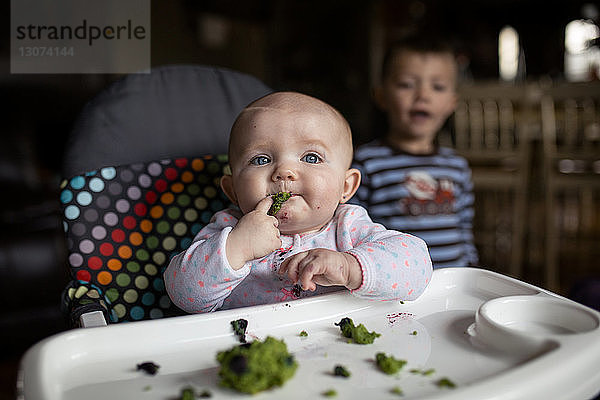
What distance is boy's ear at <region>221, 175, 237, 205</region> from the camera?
1.07 metres

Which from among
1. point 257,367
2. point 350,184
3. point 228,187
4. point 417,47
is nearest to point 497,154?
point 417,47

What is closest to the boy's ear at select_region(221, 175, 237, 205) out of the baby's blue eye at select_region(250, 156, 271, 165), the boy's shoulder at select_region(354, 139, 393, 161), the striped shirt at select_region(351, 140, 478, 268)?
the baby's blue eye at select_region(250, 156, 271, 165)

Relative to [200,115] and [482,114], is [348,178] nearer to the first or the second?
[200,115]

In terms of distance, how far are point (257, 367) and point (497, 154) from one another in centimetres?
297

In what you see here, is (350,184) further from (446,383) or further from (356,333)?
(446,383)

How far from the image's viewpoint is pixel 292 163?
0.93 metres

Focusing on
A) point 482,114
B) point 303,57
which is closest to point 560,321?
point 482,114

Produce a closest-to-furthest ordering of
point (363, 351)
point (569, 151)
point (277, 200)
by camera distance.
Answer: point (363, 351) → point (277, 200) → point (569, 151)

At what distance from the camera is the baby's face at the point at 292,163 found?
3.03ft

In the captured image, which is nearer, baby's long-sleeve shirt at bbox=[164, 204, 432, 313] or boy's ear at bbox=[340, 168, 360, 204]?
baby's long-sleeve shirt at bbox=[164, 204, 432, 313]

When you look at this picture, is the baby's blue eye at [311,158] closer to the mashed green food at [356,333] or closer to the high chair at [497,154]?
the mashed green food at [356,333]

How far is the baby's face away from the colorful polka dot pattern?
21cm

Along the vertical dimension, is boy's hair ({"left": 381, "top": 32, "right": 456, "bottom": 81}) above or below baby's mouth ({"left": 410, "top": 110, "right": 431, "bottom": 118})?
above

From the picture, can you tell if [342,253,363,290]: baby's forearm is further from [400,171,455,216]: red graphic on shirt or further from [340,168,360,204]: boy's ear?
[400,171,455,216]: red graphic on shirt
